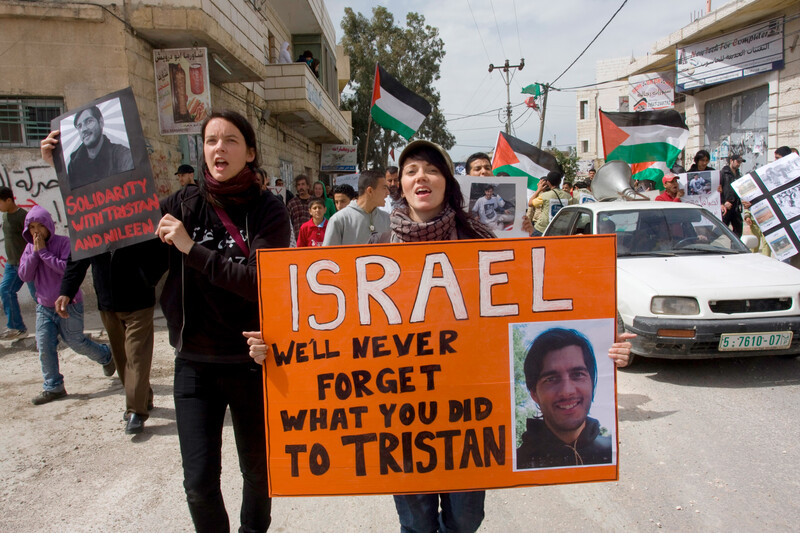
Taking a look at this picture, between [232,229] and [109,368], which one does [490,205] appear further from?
[109,368]

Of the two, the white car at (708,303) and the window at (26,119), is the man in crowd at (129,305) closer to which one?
the white car at (708,303)

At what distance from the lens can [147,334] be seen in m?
4.15

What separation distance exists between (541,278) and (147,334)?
3235 millimetres

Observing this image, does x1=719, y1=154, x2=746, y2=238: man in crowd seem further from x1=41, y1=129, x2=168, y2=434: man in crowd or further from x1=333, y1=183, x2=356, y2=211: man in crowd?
x1=41, y1=129, x2=168, y2=434: man in crowd

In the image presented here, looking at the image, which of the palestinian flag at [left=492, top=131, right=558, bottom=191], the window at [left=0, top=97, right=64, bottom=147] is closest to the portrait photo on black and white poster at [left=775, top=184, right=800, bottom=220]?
the palestinian flag at [left=492, top=131, right=558, bottom=191]

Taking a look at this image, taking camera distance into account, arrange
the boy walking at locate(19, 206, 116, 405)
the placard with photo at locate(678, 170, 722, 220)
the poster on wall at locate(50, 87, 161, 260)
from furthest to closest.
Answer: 1. the placard with photo at locate(678, 170, 722, 220)
2. the boy walking at locate(19, 206, 116, 405)
3. the poster on wall at locate(50, 87, 161, 260)

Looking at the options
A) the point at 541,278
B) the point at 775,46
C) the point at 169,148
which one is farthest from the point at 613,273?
the point at 775,46

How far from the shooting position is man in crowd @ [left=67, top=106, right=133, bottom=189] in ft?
8.00

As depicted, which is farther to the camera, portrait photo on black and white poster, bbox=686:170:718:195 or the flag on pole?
the flag on pole

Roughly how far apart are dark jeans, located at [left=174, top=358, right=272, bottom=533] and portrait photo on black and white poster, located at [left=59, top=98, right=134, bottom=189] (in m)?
0.95

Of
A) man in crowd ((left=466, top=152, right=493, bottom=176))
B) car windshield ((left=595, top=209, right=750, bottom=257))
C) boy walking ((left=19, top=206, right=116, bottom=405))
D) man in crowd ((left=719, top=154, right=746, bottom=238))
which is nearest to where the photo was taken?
boy walking ((left=19, top=206, right=116, bottom=405))

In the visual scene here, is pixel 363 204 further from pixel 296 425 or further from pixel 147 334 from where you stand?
pixel 296 425

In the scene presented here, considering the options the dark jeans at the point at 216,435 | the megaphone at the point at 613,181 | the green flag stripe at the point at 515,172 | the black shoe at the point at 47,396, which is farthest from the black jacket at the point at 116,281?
the megaphone at the point at 613,181

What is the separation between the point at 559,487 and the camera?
10.6 feet
